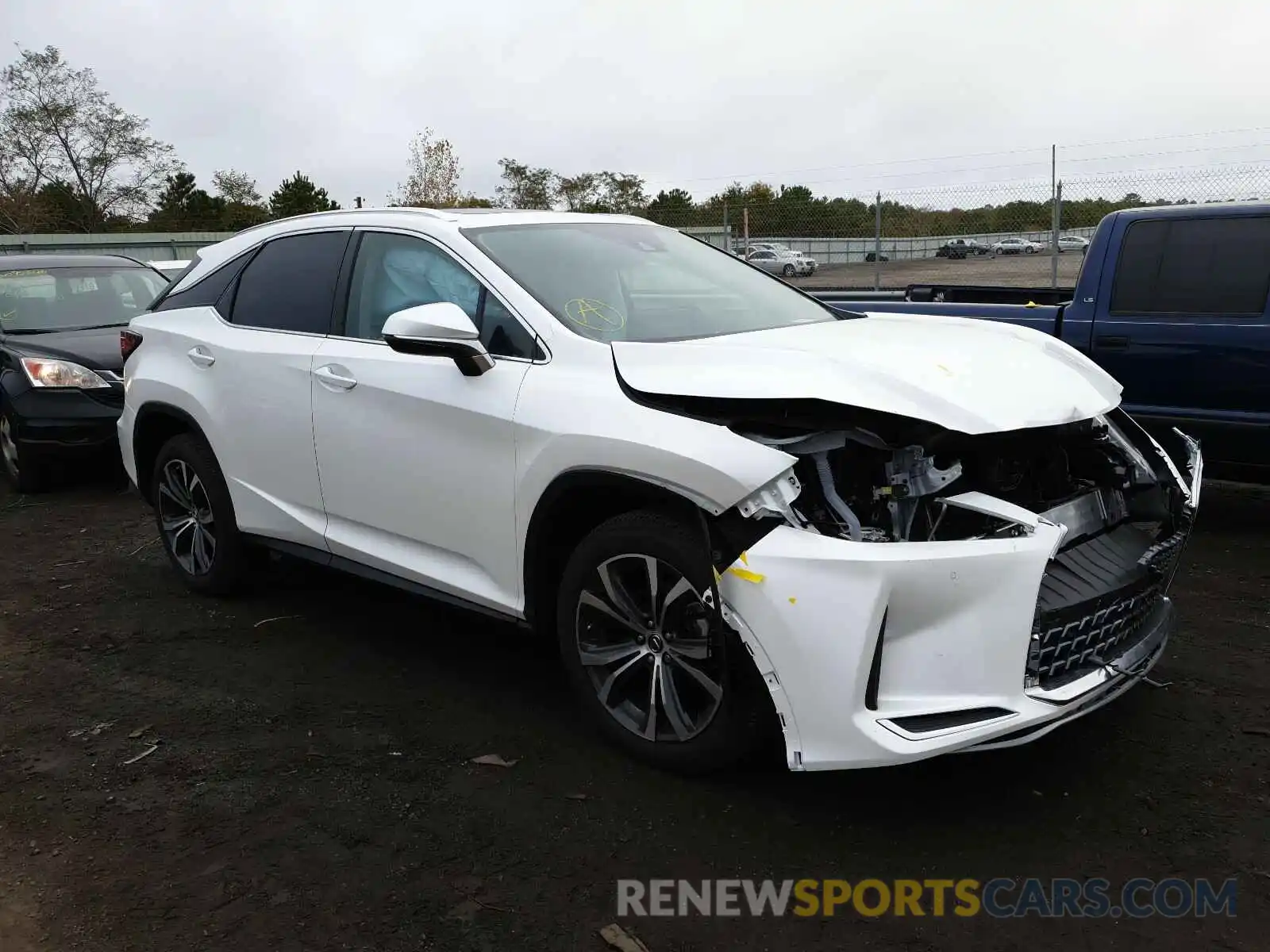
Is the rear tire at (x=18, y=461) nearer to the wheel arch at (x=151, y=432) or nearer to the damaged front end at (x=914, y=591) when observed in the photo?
the wheel arch at (x=151, y=432)

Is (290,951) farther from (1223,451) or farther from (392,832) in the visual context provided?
(1223,451)

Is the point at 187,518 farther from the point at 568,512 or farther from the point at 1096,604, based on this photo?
the point at 1096,604

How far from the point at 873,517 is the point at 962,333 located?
3.59ft

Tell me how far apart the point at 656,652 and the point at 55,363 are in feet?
20.2

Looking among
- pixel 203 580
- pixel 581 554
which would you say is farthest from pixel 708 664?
pixel 203 580

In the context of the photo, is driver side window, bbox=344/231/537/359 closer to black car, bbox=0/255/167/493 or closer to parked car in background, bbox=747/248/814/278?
black car, bbox=0/255/167/493

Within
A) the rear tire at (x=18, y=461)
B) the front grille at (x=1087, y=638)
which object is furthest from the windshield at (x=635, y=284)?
the rear tire at (x=18, y=461)

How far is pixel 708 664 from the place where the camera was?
3.03 meters

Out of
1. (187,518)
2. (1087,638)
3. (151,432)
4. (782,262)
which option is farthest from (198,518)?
(782,262)

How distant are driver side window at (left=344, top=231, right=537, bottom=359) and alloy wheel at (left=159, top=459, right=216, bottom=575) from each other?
4.61ft

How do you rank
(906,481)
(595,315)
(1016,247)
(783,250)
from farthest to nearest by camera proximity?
(783,250) → (1016,247) → (595,315) → (906,481)

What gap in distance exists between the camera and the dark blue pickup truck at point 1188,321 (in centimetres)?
531

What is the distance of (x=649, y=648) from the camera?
3.18m

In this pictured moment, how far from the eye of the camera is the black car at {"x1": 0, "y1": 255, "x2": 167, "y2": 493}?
24.0ft
